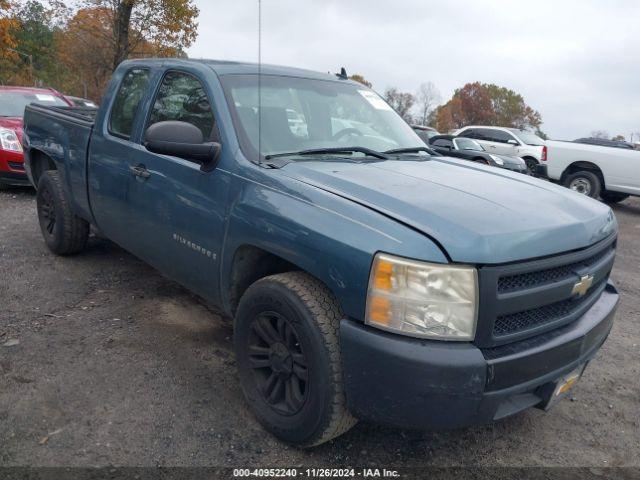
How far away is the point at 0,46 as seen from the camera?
1945 cm

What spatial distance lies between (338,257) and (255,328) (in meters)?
0.72

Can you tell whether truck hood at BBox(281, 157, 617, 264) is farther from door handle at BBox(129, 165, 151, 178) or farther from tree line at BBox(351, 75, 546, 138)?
tree line at BBox(351, 75, 546, 138)

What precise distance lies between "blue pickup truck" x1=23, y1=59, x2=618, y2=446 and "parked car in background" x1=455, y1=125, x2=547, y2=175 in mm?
12910

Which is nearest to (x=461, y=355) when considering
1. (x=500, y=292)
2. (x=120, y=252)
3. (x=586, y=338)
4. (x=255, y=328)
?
(x=500, y=292)

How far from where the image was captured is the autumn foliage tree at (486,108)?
258 feet

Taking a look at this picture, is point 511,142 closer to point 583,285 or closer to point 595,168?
point 595,168

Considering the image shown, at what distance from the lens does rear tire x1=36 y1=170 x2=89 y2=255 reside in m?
4.86

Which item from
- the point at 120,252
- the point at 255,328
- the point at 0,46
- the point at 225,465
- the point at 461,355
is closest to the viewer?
the point at 461,355

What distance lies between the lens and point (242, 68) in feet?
11.3

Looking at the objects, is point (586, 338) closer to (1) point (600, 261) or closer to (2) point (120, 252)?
(1) point (600, 261)

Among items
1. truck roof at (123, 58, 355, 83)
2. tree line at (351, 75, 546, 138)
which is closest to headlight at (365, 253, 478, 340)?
truck roof at (123, 58, 355, 83)

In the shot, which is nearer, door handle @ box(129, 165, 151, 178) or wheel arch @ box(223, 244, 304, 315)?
wheel arch @ box(223, 244, 304, 315)

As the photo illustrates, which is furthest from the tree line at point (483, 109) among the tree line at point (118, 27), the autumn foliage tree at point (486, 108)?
the tree line at point (118, 27)

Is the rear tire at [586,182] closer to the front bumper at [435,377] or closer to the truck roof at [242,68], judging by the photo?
the truck roof at [242,68]
